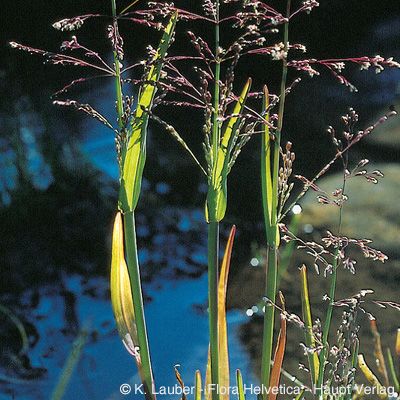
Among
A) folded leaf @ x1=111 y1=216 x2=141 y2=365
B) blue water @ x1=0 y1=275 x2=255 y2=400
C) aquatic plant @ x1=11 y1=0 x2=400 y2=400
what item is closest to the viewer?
aquatic plant @ x1=11 y1=0 x2=400 y2=400

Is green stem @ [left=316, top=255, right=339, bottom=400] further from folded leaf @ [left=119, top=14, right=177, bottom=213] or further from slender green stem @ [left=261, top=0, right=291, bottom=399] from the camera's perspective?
folded leaf @ [left=119, top=14, right=177, bottom=213]

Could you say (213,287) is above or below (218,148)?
below

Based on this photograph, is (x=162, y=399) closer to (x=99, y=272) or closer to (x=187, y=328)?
(x=187, y=328)

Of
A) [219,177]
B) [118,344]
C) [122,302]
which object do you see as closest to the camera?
[219,177]

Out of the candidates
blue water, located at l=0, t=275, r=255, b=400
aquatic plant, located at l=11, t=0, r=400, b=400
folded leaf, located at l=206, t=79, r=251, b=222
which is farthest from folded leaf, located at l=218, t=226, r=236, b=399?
blue water, located at l=0, t=275, r=255, b=400

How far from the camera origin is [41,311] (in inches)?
81.5

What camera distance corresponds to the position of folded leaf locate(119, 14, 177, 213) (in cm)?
78

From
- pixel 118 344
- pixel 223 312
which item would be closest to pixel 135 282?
pixel 223 312

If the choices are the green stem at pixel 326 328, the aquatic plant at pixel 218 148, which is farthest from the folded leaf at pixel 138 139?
the green stem at pixel 326 328

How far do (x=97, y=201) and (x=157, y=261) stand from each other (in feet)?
1.27

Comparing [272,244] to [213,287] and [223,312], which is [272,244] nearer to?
[213,287]

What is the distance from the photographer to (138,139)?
0.81 m

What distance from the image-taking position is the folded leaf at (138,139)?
784 millimetres

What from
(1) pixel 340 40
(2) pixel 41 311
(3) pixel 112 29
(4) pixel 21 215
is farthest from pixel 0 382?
(1) pixel 340 40
